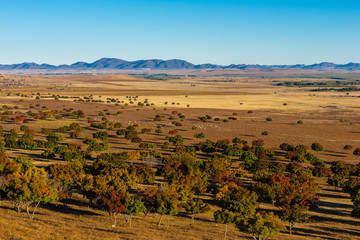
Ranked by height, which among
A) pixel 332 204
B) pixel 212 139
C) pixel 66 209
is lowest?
pixel 332 204

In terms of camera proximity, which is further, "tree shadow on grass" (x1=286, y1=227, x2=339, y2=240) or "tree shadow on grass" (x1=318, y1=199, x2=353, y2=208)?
"tree shadow on grass" (x1=318, y1=199, x2=353, y2=208)

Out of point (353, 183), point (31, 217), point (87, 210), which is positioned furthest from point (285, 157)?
point (31, 217)

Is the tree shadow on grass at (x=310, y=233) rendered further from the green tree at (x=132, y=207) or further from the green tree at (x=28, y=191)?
the green tree at (x=28, y=191)

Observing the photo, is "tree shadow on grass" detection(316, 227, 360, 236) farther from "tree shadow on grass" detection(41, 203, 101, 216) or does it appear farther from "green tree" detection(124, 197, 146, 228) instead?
"tree shadow on grass" detection(41, 203, 101, 216)

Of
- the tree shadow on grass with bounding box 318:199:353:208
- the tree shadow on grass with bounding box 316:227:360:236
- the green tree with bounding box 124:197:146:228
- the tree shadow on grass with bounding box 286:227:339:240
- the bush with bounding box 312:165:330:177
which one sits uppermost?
the green tree with bounding box 124:197:146:228

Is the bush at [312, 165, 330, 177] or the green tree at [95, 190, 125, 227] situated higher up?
the green tree at [95, 190, 125, 227]

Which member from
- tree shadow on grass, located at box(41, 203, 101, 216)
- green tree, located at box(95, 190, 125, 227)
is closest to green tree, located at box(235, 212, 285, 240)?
green tree, located at box(95, 190, 125, 227)

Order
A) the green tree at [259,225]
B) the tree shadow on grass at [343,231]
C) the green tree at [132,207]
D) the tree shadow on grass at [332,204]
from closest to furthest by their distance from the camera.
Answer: the green tree at [259,225]
the green tree at [132,207]
the tree shadow on grass at [343,231]
the tree shadow on grass at [332,204]

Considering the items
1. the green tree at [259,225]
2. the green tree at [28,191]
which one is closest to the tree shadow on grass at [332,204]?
the green tree at [259,225]

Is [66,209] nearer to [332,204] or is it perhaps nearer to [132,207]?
[132,207]

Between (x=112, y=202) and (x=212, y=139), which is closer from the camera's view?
(x=112, y=202)

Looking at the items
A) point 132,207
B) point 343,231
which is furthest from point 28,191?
point 343,231
